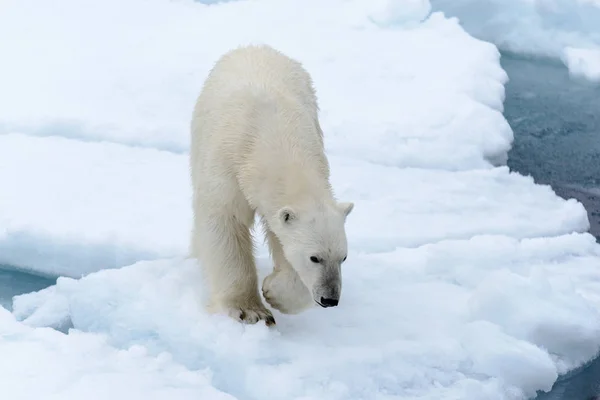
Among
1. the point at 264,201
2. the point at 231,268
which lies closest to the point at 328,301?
the point at 264,201

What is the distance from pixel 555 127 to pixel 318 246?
434 cm

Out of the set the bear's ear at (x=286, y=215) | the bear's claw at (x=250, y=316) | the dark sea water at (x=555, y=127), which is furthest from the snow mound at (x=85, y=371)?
the dark sea water at (x=555, y=127)

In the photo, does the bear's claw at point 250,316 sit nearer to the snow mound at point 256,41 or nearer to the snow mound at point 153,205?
the snow mound at point 153,205

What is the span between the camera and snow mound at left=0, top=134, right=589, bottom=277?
4.38 metres

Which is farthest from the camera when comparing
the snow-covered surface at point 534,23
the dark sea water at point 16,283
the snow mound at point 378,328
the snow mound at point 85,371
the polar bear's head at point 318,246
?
the snow-covered surface at point 534,23

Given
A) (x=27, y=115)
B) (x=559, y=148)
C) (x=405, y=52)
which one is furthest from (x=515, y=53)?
(x=27, y=115)

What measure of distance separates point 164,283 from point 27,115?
99.0 inches

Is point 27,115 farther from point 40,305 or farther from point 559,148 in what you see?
point 559,148

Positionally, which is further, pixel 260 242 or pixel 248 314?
pixel 260 242

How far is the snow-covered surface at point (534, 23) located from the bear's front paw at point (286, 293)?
232 inches

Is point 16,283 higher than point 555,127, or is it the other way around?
point 16,283

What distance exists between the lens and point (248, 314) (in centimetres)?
343

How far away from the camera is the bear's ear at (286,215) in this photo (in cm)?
305

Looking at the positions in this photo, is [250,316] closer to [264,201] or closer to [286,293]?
[286,293]
